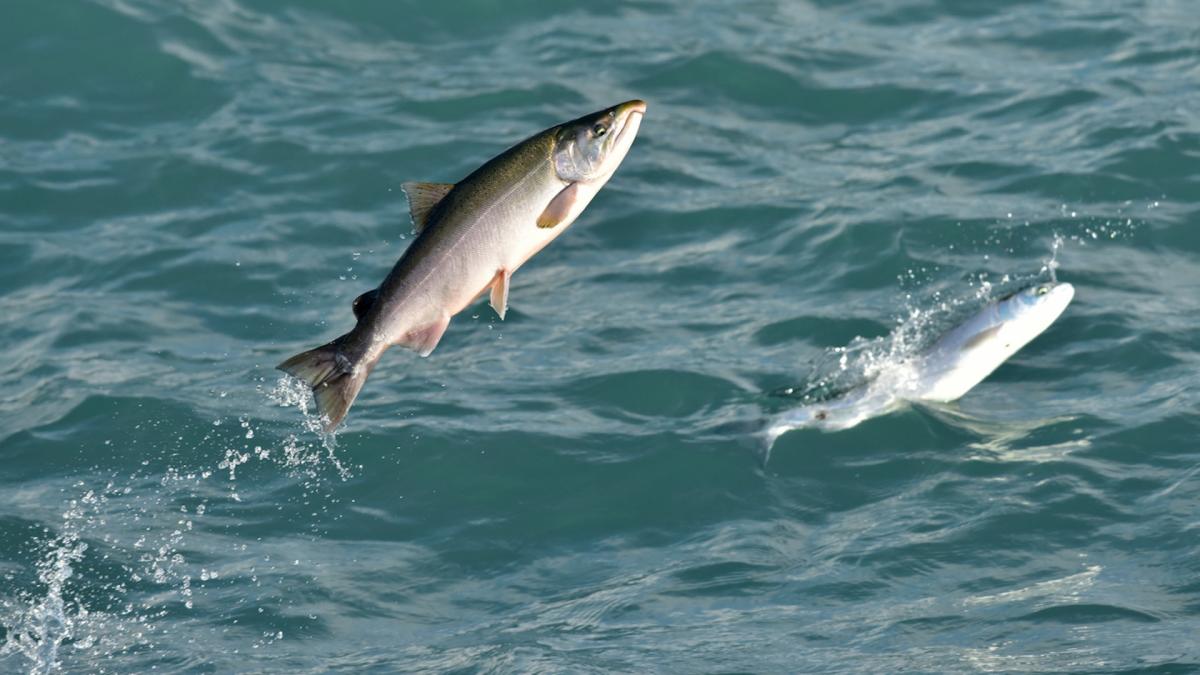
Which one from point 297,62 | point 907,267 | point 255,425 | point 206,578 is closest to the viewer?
point 206,578

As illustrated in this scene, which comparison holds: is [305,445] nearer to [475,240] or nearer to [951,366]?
[475,240]

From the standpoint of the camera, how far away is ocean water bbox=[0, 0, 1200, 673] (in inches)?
268

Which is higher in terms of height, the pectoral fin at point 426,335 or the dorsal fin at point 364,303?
the dorsal fin at point 364,303

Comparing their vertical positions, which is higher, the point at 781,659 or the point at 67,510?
the point at 67,510

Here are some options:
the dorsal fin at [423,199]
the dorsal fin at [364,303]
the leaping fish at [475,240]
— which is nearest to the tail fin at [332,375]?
the leaping fish at [475,240]

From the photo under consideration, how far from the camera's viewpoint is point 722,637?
21.4 ft

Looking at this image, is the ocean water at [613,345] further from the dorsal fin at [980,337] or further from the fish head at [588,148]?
the fish head at [588,148]

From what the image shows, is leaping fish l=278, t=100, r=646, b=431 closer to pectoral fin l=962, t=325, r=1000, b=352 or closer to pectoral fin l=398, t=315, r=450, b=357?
pectoral fin l=398, t=315, r=450, b=357

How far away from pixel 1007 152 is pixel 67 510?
6291 millimetres

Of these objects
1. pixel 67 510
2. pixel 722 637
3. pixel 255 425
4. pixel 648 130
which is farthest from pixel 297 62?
pixel 722 637

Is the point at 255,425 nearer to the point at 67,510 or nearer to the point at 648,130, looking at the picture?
the point at 67,510

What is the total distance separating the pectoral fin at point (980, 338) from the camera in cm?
830

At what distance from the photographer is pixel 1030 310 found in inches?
332

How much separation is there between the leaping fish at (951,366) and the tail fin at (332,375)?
297 centimetres
